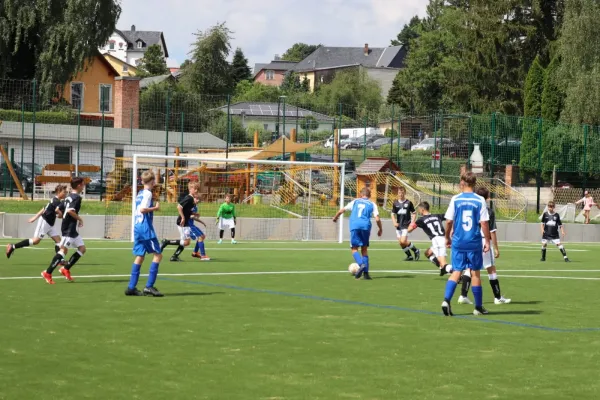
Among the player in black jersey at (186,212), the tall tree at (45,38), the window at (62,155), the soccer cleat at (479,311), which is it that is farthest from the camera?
the tall tree at (45,38)

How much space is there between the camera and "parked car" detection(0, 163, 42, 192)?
37188 millimetres

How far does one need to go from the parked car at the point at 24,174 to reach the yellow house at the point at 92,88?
12566 millimetres

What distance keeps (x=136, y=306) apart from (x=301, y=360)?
14.8 ft

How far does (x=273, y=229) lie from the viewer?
1379 inches

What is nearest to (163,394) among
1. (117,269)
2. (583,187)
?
(117,269)

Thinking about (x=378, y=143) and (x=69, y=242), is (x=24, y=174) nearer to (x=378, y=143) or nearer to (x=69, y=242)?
(x=378, y=143)

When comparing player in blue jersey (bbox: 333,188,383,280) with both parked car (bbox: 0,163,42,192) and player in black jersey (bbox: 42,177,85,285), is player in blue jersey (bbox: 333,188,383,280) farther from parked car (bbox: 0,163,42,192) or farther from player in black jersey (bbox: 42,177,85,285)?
parked car (bbox: 0,163,42,192)

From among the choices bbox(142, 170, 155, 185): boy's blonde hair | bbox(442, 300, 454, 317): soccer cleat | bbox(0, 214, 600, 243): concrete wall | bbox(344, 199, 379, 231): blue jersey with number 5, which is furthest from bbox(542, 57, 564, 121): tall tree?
bbox(442, 300, 454, 317): soccer cleat

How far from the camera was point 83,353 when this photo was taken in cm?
965

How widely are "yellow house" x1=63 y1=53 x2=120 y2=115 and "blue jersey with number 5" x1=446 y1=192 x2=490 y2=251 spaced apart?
130 feet

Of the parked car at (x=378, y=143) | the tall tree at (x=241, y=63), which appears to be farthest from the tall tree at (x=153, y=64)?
the parked car at (x=378, y=143)

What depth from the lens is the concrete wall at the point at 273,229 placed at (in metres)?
31.8

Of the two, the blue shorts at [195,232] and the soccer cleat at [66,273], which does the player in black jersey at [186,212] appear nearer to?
the blue shorts at [195,232]

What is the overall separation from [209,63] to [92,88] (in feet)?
154
